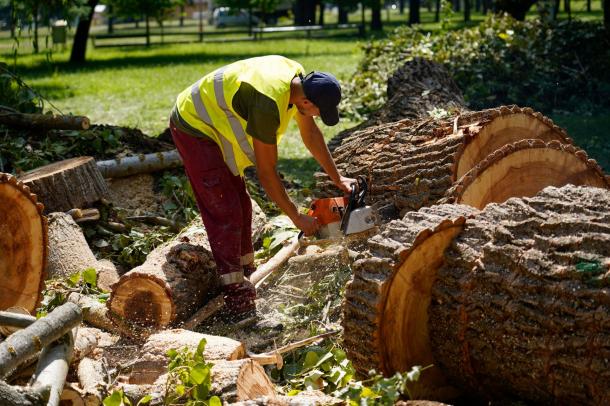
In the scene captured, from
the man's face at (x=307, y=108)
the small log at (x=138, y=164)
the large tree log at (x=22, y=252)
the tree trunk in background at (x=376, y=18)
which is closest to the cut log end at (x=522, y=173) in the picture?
the man's face at (x=307, y=108)

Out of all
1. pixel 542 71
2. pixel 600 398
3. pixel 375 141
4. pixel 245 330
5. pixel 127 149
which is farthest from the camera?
pixel 542 71

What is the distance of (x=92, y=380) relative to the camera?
423 cm

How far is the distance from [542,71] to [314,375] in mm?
9543

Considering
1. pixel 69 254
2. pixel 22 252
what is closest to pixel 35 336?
pixel 22 252

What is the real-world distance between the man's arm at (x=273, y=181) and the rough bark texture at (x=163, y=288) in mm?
843

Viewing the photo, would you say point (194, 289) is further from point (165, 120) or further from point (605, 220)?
point (165, 120)

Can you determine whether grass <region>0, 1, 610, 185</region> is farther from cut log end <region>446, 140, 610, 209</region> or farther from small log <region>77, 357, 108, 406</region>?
small log <region>77, 357, 108, 406</region>

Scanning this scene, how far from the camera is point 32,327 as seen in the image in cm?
398

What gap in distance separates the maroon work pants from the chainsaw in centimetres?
58

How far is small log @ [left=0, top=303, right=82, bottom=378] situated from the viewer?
3.73 metres

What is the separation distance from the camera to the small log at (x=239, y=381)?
12.9ft

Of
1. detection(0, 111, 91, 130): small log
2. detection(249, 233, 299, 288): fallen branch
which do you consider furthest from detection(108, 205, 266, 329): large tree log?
detection(0, 111, 91, 130): small log

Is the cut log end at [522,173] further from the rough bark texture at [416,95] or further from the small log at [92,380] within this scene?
the rough bark texture at [416,95]

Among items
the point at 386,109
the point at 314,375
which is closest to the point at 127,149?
the point at 386,109
